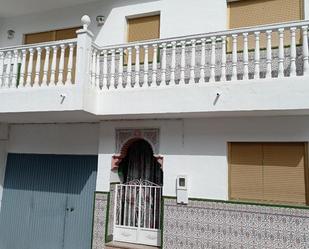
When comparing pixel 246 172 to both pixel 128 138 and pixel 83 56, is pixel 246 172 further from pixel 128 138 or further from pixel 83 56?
pixel 83 56

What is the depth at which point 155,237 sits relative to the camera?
5.79m

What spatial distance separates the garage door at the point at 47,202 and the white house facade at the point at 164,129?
27 mm

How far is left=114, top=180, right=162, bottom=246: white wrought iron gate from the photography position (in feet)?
19.3

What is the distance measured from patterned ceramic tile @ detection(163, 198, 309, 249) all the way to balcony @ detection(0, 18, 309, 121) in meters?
1.61

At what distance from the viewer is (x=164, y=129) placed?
227 inches

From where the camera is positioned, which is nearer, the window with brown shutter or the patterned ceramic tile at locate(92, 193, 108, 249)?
the window with brown shutter

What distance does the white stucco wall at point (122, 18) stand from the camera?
596 centimetres

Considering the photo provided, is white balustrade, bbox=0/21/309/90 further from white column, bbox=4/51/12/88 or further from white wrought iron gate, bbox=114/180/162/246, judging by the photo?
white wrought iron gate, bbox=114/180/162/246

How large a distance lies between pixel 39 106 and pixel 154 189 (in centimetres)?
265

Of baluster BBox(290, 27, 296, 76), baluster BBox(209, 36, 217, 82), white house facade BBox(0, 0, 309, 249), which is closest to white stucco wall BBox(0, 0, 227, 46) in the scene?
white house facade BBox(0, 0, 309, 249)

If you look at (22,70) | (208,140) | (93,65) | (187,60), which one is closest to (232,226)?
(208,140)

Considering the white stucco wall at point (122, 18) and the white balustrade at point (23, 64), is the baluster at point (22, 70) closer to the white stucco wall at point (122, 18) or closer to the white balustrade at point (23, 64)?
the white balustrade at point (23, 64)

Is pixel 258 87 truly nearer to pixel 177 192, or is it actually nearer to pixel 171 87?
pixel 171 87

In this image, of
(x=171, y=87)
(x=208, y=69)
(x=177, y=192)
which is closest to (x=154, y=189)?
(x=177, y=192)
